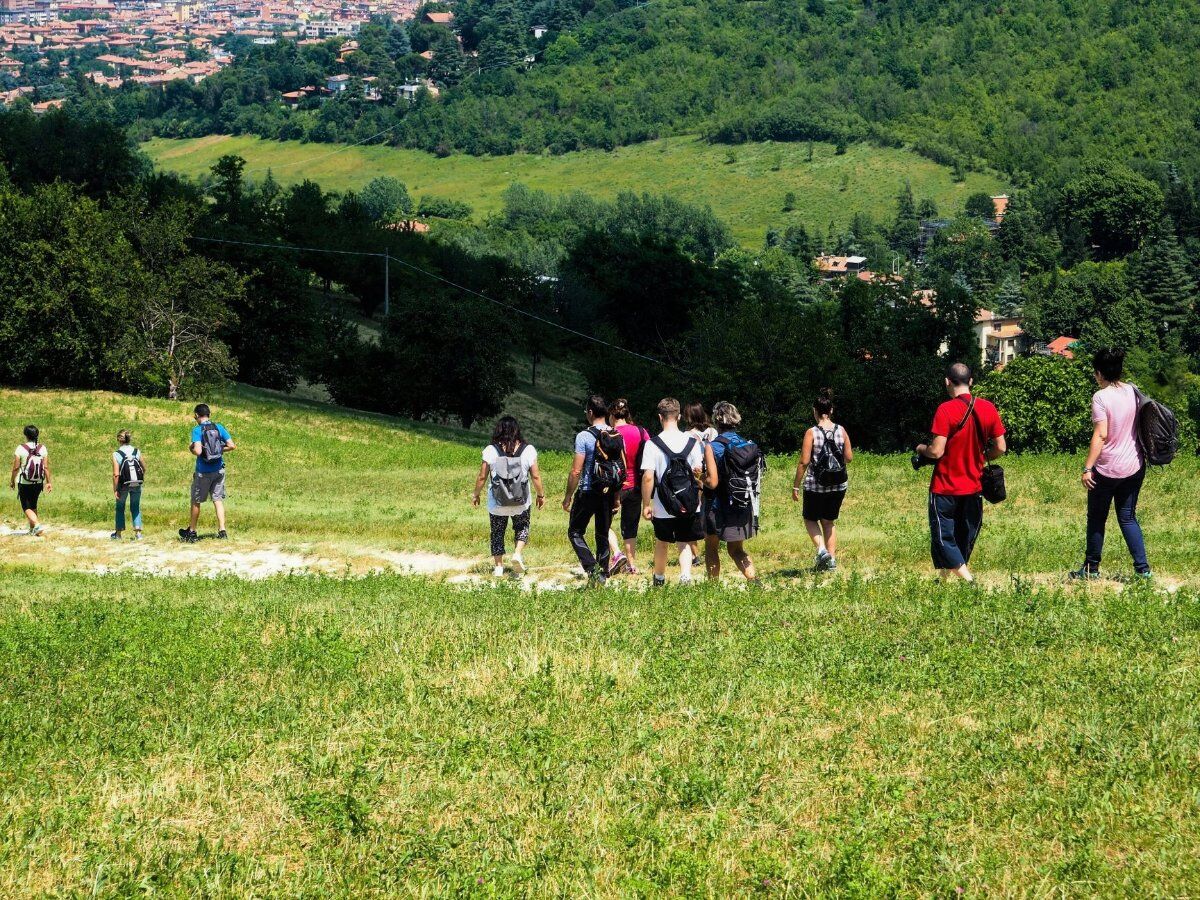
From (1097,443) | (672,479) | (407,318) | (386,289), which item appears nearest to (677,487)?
(672,479)

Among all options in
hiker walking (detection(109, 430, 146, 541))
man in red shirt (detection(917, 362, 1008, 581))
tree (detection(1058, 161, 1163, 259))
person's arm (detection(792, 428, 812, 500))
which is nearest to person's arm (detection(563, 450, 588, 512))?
person's arm (detection(792, 428, 812, 500))

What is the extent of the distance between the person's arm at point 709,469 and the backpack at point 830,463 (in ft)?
5.12

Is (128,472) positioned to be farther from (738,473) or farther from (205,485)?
(738,473)

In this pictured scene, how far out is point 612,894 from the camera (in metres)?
6.14

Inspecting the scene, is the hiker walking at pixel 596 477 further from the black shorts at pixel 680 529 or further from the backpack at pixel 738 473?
the backpack at pixel 738 473

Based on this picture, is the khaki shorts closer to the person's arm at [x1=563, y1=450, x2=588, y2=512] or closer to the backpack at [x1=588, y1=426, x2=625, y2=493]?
the person's arm at [x1=563, y1=450, x2=588, y2=512]

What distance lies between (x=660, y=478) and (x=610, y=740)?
210 inches

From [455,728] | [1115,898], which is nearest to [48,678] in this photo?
[455,728]

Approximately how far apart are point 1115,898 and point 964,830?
0.84 metres

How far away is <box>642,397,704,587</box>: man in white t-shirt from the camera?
12875 millimetres

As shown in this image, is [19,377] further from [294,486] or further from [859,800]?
[859,800]

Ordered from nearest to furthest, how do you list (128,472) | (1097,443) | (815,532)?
(1097,443) < (815,532) < (128,472)

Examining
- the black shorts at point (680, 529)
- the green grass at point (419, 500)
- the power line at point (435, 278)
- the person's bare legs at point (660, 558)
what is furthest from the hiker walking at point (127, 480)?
the power line at point (435, 278)

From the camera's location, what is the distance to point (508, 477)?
1488 centimetres
